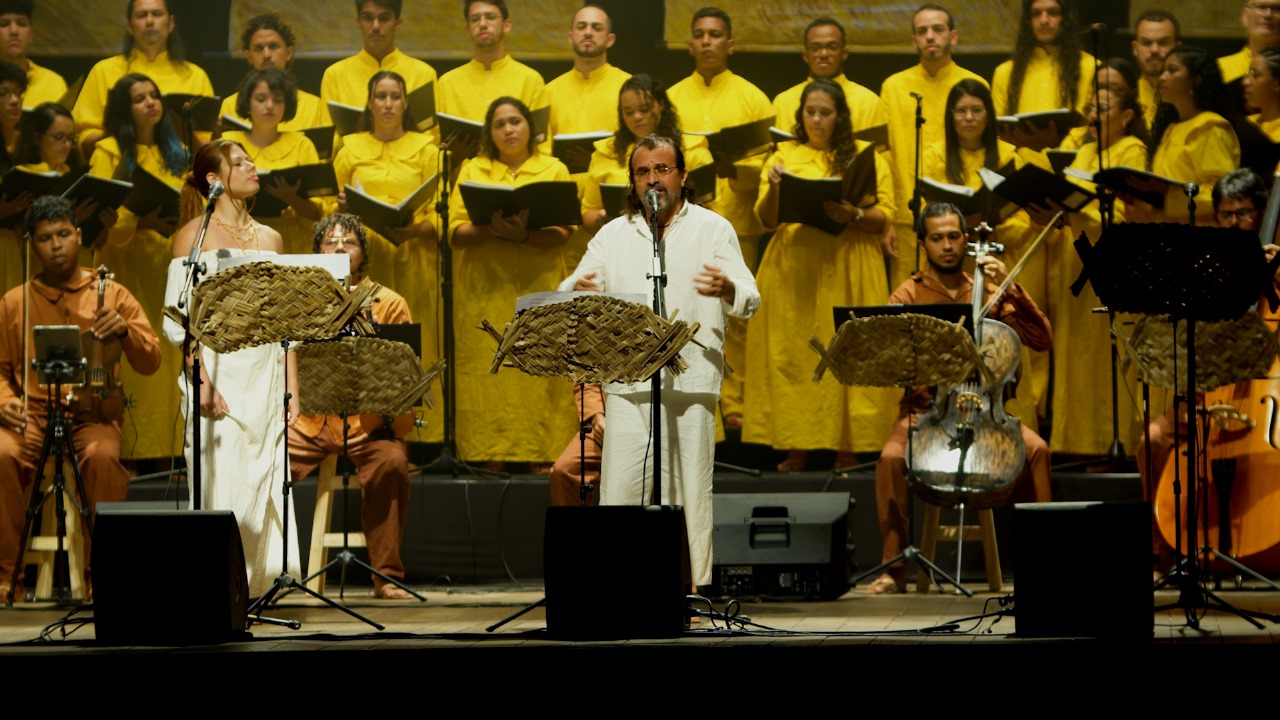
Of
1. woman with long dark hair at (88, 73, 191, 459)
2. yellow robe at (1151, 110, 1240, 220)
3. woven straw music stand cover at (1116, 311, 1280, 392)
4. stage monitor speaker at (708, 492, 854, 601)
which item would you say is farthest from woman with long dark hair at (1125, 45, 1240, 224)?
woman with long dark hair at (88, 73, 191, 459)

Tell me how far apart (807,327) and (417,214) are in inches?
89.8

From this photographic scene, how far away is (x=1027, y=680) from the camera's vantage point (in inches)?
177

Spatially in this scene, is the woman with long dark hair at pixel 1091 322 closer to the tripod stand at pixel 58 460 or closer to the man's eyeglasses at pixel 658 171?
the man's eyeglasses at pixel 658 171

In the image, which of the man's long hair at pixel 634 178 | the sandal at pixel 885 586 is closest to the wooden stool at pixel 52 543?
the man's long hair at pixel 634 178

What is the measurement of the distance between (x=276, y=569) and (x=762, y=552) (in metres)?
2.06

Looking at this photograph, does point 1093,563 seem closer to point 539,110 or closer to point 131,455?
point 539,110

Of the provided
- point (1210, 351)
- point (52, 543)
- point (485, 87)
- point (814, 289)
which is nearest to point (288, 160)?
point (485, 87)

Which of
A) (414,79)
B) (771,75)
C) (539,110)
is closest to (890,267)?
(771,75)

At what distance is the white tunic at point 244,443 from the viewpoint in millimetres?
6023

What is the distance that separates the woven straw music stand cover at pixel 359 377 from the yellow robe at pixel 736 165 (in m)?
2.41

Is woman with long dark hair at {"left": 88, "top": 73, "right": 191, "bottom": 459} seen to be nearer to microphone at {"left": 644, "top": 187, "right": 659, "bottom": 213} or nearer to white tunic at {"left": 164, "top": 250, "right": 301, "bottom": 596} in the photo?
white tunic at {"left": 164, "top": 250, "right": 301, "bottom": 596}

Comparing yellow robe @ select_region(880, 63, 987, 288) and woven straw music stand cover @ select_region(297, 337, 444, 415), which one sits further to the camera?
yellow robe @ select_region(880, 63, 987, 288)

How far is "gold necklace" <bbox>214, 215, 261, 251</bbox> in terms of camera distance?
20.3ft

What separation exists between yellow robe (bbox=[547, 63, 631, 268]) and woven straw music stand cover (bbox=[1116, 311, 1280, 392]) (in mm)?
3532
